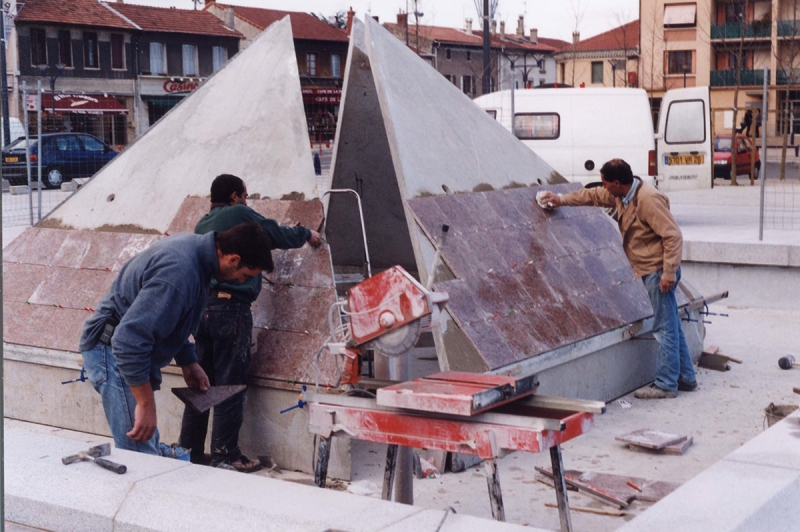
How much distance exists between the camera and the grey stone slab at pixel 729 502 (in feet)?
11.8

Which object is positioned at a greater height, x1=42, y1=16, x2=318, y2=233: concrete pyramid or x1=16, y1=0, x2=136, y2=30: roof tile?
x1=16, y1=0, x2=136, y2=30: roof tile

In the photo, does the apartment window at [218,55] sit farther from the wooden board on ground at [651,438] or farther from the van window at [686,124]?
the wooden board on ground at [651,438]

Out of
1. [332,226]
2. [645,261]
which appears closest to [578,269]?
[645,261]

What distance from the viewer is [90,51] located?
49594 mm

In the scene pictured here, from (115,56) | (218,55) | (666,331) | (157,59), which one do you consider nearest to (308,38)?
(218,55)

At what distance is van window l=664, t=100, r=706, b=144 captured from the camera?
58.1 ft

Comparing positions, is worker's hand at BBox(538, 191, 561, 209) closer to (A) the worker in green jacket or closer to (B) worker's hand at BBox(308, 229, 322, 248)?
(B) worker's hand at BBox(308, 229, 322, 248)

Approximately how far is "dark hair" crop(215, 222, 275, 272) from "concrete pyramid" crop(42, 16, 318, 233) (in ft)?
8.24

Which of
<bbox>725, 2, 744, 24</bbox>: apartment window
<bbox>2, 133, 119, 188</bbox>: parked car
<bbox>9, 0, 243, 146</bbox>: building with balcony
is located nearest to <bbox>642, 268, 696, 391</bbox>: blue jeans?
<bbox>2, 133, 119, 188</bbox>: parked car

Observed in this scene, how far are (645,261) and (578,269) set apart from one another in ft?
1.82

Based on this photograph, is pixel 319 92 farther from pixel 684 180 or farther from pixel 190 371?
pixel 190 371

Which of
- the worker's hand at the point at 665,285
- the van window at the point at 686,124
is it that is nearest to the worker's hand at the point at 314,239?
the worker's hand at the point at 665,285

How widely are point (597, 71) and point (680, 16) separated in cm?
1268

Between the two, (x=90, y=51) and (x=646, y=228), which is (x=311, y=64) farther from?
(x=646, y=228)
